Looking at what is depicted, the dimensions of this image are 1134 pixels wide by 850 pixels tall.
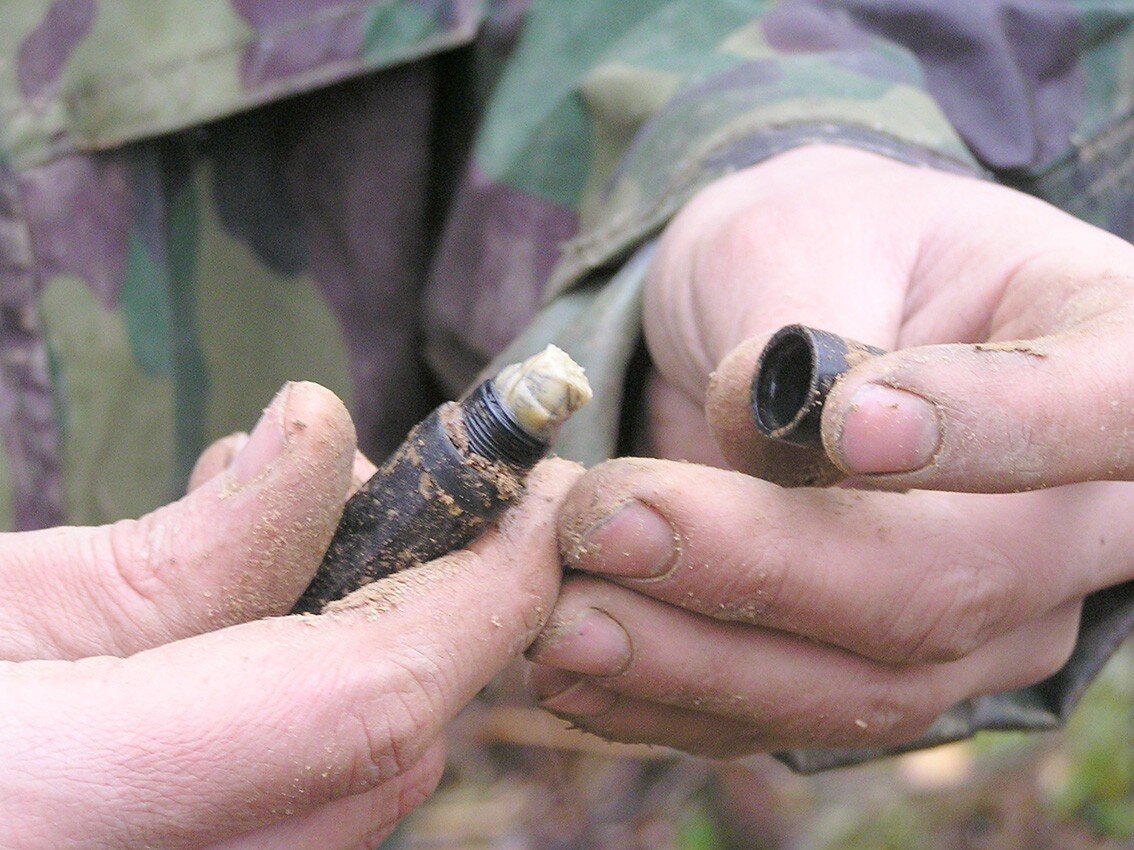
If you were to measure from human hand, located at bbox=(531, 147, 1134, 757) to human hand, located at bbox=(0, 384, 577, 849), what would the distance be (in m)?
0.17

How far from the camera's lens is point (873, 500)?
126cm

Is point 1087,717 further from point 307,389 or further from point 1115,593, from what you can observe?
point 307,389

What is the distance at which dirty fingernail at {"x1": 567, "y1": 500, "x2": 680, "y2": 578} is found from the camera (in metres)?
1.24

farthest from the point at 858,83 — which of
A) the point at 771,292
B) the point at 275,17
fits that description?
the point at 275,17

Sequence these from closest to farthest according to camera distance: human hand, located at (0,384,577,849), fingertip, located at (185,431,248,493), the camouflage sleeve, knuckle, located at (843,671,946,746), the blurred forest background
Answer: human hand, located at (0,384,577,849) → knuckle, located at (843,671,946,746) → fingertip, located at (185,431,248,493) → the camouflage sleeve → the blurred forest background

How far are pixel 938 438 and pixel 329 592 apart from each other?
0.72 m

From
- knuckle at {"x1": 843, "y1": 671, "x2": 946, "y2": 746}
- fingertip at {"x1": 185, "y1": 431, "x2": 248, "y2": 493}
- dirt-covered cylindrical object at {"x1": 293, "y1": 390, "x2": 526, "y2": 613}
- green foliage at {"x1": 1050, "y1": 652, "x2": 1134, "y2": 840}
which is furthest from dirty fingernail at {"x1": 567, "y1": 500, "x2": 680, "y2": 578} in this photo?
green foliage at {"x1": 1050, "y1": 652, "x2": 1134, "y2": 840}

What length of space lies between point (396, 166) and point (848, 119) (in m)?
0.95

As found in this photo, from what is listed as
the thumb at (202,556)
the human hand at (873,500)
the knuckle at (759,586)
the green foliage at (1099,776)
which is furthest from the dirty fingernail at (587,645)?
the green foliage at (1099,776)

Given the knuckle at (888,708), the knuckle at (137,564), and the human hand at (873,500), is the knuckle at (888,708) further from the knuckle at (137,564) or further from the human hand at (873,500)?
the knuckle at (137,564)

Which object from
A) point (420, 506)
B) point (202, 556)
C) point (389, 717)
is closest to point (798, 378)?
point (420, 506)

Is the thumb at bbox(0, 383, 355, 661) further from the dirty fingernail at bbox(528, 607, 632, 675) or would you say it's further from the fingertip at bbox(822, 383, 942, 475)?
the fingertip at bbox(822, 383, 942, 475)

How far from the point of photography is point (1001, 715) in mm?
1719

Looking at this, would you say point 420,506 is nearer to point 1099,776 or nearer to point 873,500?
point 873,500
